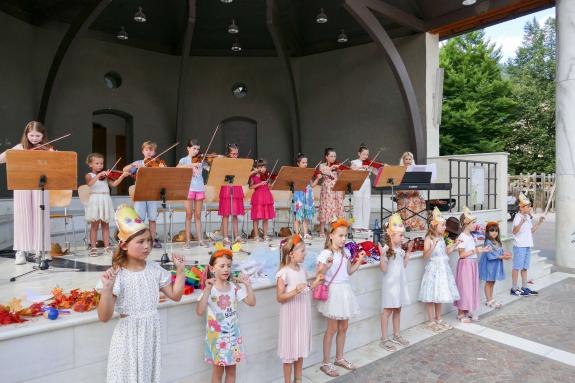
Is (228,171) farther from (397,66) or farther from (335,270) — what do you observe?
(397,66)

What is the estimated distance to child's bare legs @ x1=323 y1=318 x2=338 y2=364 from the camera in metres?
4.17

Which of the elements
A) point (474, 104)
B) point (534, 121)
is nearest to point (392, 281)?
point (474, 104)

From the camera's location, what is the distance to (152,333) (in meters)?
2.72

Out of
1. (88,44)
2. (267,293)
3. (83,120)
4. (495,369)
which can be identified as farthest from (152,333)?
(88,44)

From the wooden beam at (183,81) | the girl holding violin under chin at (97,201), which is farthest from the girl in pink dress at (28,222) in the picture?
the wooden beam at (183,81)

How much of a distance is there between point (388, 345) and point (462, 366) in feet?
2.65

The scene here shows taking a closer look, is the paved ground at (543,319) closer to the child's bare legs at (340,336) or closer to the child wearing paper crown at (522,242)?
the child wearing paper crown at (522,242)

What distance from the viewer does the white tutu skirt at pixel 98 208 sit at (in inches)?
245

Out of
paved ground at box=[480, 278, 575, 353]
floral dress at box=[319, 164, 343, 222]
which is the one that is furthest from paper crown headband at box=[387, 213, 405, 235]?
floral dress at box=[319, 164, 343, 222]

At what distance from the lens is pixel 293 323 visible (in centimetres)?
370

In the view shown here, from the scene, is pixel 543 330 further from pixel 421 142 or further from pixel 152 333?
pixel 421 142

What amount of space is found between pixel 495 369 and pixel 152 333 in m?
3.40

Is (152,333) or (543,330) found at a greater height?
(152,333)

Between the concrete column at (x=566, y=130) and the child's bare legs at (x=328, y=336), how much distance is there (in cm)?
714
